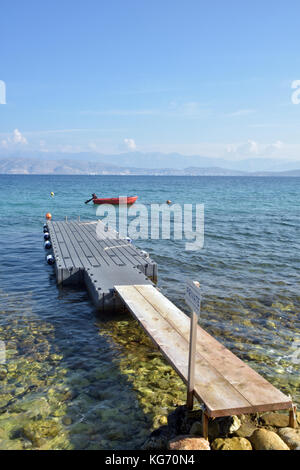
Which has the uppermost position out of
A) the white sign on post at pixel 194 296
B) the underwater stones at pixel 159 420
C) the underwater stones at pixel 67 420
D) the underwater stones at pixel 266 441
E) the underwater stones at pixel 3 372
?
the white sign on post at pixel 194 296

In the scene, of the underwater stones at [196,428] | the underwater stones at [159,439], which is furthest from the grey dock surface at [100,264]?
the underwater stones at [196,428]

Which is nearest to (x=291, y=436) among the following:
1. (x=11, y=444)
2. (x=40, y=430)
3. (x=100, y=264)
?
(x=40, y=430)

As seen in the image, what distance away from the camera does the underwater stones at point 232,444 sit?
16.9 ft

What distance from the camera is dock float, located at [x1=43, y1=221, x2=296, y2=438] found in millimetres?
5383

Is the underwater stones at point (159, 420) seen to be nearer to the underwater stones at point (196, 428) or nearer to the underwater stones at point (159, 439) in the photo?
the underwater stones at point (159, 439)

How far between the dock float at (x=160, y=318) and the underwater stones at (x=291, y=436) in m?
0.21

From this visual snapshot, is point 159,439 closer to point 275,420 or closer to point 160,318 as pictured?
point 275,420

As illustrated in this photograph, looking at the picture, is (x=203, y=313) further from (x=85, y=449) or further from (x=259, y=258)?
(x=259, y=258)

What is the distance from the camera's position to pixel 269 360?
8344 mm

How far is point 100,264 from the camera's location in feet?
43.9

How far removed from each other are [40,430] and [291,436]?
12.8 ft

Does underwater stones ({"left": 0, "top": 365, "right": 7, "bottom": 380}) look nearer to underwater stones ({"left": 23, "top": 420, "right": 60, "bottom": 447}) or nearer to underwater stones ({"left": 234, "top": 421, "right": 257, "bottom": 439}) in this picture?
underwater stones ({"left": 23, "top": 420, "right": 60, "bottom": 447})

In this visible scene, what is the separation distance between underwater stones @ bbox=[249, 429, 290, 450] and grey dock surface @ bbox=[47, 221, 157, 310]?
5.85 m

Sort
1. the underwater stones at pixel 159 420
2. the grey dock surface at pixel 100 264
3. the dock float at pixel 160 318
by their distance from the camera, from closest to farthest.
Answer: the dock float at pixel 160 318, the underwater stones at pixel 159 420, the grey dock surface at pixel 100 264
